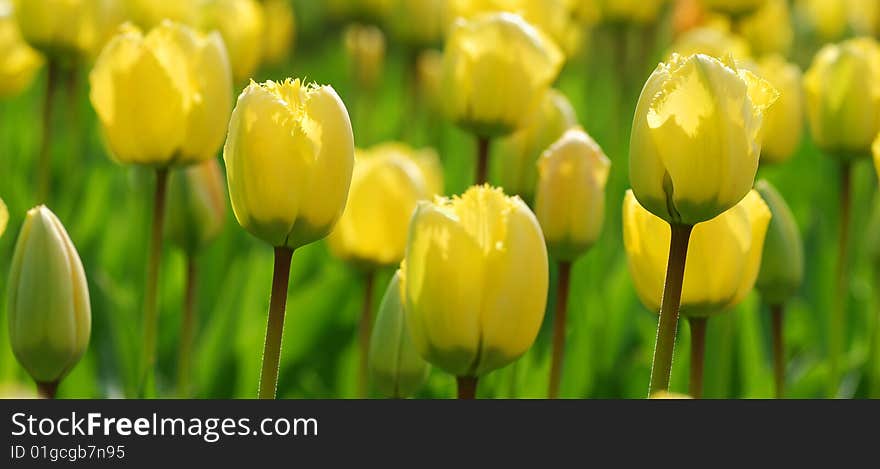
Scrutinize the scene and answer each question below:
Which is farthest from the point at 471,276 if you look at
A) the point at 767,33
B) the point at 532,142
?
the point at 767,33

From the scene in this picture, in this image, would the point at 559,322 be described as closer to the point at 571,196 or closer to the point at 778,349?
the point at 571,196

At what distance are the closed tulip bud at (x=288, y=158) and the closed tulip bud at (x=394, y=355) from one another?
8.6 inches

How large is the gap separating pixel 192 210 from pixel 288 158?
0.71m

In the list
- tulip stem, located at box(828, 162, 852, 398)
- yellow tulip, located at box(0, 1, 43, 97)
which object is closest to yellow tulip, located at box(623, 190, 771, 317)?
tulip stem, located at box(828, 162, 852, 398)

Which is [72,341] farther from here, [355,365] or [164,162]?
[355,365]

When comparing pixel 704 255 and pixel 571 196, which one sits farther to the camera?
pixel 571 196

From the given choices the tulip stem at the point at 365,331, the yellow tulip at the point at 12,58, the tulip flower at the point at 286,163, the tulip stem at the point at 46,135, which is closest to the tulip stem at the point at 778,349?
the tulip stem at the point at 365,331

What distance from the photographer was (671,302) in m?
0.91

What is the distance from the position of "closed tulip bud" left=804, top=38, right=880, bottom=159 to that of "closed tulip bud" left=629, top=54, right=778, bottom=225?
0.72 m

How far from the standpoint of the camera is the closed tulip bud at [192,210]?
158 centimetres

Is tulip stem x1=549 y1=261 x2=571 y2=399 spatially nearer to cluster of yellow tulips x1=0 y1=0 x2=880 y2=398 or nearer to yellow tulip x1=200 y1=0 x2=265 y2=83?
cluster of yellow tulips x1=0 y1=0 x2=880 y2=398

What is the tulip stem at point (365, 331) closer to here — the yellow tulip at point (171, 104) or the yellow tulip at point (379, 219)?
the yellow tulip at point (379, 219)

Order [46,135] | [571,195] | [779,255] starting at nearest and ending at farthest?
[571,195] → [779,255] → [46,135]

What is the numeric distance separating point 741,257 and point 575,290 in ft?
2.94
